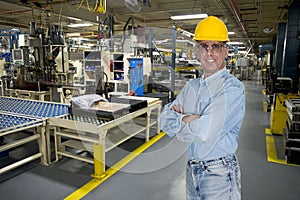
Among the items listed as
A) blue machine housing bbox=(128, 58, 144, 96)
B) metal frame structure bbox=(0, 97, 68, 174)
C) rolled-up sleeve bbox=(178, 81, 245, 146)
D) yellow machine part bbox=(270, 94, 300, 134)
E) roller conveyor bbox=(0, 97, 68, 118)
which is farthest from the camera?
blue machine housing bbox=(128, 58, 144, 96)

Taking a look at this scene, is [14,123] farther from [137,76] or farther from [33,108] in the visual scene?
[137,76]

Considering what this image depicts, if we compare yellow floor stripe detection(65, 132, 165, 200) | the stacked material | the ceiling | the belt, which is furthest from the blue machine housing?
the belt

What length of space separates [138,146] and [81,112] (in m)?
1.27

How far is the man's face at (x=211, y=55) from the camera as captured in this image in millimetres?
1331

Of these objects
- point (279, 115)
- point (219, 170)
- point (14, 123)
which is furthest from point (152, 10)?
point (219, 170)

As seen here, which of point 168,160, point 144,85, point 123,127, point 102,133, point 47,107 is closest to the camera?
point 102,133

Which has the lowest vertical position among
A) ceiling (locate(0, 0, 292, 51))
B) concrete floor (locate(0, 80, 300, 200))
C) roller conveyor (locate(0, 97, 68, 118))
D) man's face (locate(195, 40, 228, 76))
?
concrete floor (locate(0, 80, 300, 200))

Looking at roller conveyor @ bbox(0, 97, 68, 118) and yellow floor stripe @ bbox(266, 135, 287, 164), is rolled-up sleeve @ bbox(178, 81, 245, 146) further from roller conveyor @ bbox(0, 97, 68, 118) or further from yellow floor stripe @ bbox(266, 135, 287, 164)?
yellow floor stripe @ bbox(266, 135, 287, 164)

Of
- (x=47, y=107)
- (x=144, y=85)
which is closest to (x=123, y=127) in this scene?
(x=47, y=107)

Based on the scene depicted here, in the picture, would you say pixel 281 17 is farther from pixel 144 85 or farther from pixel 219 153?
pixel 219 153

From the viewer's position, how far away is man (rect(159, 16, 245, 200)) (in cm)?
124

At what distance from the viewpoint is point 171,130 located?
1.44 meters

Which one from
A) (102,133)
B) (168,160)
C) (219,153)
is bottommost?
(168,160)

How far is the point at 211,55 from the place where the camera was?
4.37 feet
